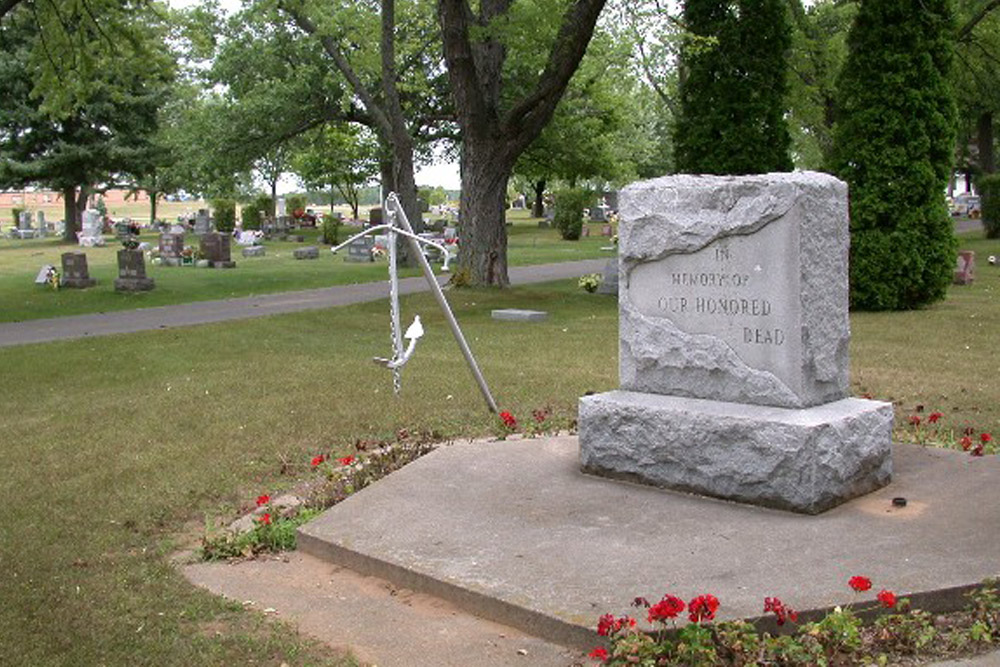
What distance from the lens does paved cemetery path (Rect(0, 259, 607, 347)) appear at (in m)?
17.3

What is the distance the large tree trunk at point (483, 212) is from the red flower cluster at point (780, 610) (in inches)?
588

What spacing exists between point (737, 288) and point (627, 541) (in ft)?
5.79

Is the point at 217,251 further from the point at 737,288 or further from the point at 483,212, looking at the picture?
the point at 737,288

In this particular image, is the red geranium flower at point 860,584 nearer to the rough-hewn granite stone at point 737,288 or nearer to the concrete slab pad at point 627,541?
the concrete slab pad at point 627,541

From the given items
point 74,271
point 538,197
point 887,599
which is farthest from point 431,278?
point 538,197

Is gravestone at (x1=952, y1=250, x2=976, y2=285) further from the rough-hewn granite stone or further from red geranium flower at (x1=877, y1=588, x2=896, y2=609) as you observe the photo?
red geranium flower at (x1=877, y1=588, x2=896, y2=609)

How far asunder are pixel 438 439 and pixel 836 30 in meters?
28.9

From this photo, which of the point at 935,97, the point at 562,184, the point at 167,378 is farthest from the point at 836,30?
the point at 562,184

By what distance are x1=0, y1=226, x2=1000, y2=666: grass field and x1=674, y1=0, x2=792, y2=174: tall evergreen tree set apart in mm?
3633

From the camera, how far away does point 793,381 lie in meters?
6.31

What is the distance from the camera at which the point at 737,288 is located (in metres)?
6.52

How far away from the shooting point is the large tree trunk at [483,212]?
18906mm

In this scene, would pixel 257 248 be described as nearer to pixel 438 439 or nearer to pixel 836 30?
pixel 836 30

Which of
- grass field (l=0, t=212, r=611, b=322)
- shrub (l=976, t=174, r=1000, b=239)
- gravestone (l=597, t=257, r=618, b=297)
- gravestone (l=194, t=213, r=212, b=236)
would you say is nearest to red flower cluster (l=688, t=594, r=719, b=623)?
gravestone (l=597, t=257, r=618, b=297)
